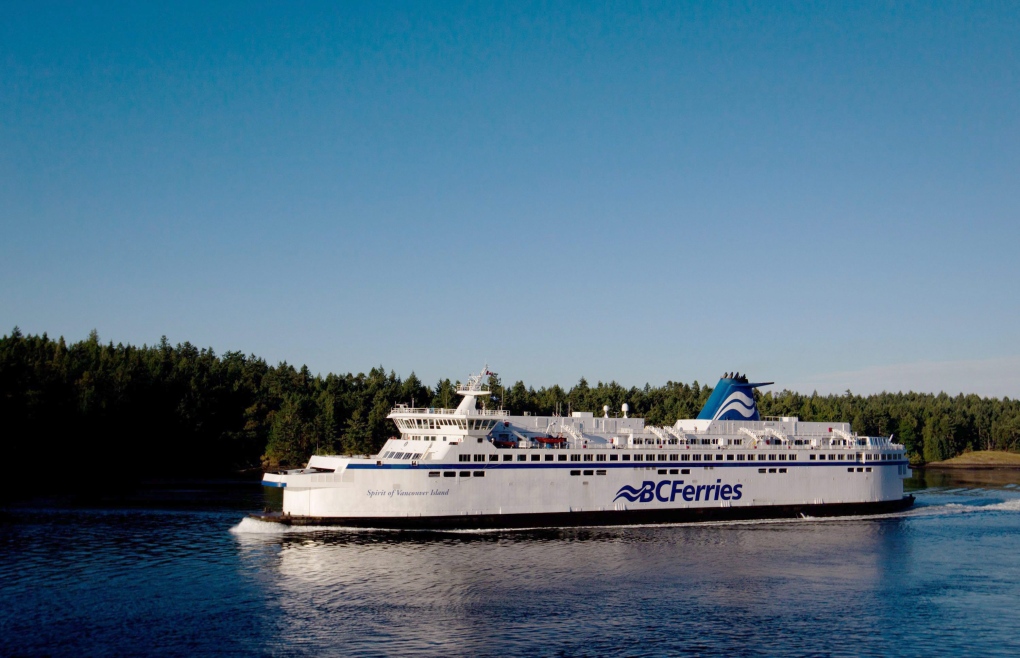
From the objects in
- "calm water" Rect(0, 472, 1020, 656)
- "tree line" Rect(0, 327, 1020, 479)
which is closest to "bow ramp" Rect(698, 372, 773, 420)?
"calm water" Rect(0, 472, 1020, 656)

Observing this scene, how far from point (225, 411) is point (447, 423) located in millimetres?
77036

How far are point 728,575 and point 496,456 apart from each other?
1627 centimetres

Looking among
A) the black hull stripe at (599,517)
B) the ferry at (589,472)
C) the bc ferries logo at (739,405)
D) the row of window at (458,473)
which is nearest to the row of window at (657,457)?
the ferry at (589,472)

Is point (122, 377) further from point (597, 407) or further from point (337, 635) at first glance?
point (337, 635)

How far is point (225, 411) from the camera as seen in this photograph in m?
117

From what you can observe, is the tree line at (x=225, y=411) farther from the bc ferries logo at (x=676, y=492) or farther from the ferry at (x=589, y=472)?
the bc ferries logo at (x=676, y=492)

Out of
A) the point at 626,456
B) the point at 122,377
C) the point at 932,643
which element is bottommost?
the point at 932,643

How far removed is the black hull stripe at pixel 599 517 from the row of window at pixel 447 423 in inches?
215

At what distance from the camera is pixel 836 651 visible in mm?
28188

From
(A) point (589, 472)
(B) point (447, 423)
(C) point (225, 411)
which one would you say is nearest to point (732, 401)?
(A) point (589, 472)

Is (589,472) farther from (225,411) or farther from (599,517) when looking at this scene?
(225,411)

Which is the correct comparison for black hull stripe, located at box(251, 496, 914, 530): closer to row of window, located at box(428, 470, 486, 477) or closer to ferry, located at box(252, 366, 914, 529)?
ferry, located at box(252, 366, 914, 529)

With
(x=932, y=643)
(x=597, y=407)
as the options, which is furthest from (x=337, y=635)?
(x=597, y=407)

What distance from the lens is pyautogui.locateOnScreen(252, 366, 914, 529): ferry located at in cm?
4688
